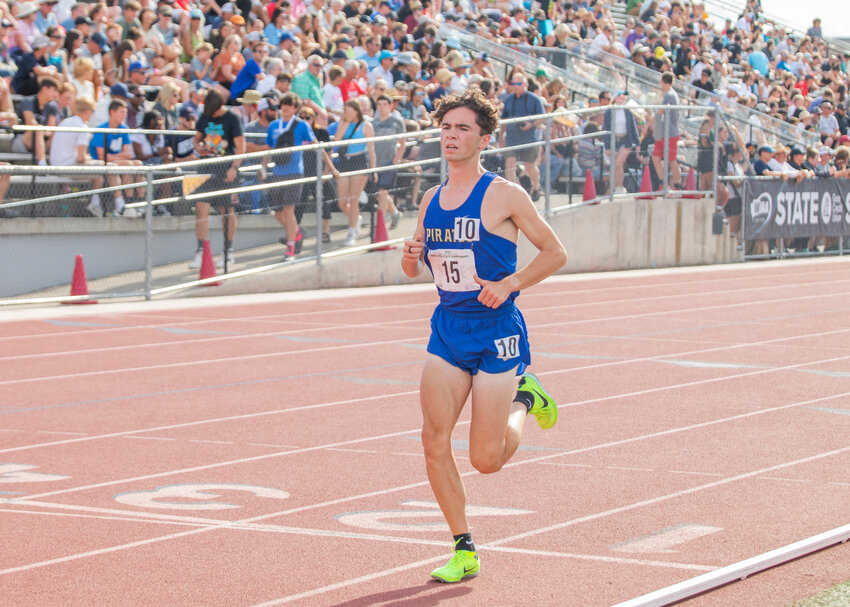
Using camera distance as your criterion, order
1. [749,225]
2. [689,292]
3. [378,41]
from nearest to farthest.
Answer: [689,292], [378,41], [749,225]

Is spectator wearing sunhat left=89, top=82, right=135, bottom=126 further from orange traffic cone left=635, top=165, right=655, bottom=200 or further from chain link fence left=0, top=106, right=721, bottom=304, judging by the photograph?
orange traffic cone left=635, top=165, right=655, bottom=200

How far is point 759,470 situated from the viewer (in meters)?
7.54

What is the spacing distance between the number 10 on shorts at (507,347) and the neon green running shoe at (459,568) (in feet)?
2.60

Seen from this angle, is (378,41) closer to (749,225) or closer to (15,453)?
(749,225)

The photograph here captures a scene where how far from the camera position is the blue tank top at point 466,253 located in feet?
18.0

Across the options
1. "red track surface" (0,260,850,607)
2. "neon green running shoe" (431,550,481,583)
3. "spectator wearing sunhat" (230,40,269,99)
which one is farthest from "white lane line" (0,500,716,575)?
"spectator wearing sunhat" (230,40,269,99)

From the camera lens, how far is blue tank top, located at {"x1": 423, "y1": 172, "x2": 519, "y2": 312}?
18.0 feet

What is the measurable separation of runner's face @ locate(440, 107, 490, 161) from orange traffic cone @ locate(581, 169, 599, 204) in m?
18.1

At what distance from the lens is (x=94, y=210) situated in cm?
1691

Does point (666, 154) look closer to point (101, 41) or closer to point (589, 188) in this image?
point (589, 188)

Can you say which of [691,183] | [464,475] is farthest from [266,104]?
[464,475]

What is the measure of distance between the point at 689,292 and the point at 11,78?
989 centimetres

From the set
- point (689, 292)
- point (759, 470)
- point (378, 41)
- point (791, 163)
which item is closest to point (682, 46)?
point (791, 163)

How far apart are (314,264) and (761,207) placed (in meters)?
10.9
